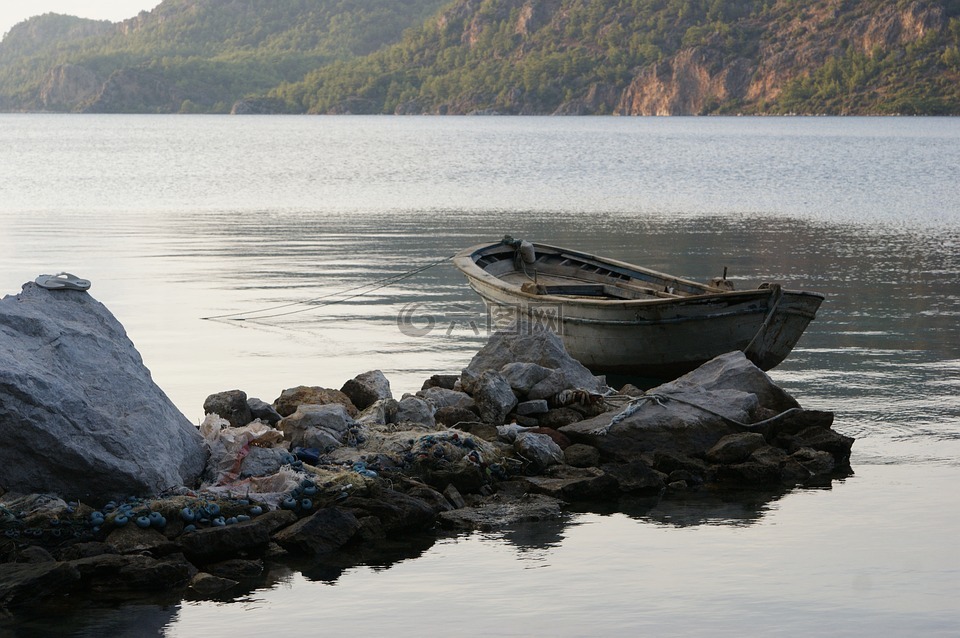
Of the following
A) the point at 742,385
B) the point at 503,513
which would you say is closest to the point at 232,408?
the point at 503,513

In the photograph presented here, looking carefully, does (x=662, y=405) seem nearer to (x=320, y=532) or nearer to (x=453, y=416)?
(x=453, y=416)

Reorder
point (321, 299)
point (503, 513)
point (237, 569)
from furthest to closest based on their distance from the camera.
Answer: point (321, 299)
point (503, 513)
point (237, 569)

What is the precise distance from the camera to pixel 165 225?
35.8 metres

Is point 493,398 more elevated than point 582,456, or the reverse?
point 493,398

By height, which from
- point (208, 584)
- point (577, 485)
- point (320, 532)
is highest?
point (577, 485)

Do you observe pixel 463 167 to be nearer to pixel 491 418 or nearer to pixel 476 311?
pixel 476 311

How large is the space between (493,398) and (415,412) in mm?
772

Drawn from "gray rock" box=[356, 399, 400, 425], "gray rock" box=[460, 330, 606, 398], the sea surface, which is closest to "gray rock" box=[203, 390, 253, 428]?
"gray rock" box=[356, 399, 400, 425]

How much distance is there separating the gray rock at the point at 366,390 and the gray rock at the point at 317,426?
1101 mm

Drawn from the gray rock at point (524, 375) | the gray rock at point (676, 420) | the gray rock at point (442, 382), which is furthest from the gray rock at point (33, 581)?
→ the gray rock at point (442, 382)

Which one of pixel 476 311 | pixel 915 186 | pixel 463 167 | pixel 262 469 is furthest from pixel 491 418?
pixel 463 167

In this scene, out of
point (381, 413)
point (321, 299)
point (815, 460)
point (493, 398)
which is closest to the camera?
point (815, 460)

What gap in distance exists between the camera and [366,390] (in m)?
12.9
